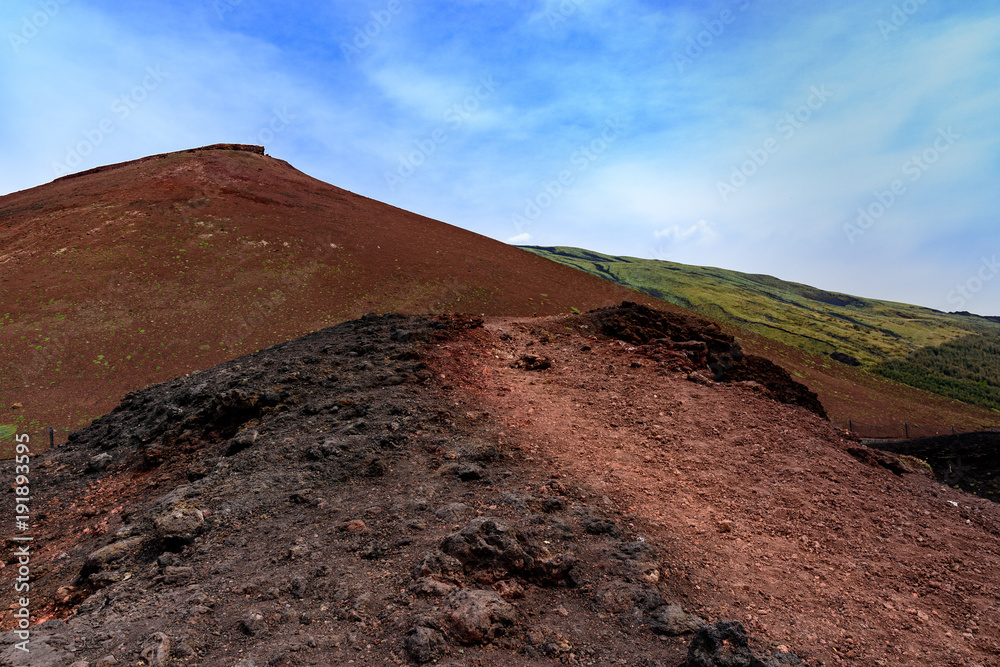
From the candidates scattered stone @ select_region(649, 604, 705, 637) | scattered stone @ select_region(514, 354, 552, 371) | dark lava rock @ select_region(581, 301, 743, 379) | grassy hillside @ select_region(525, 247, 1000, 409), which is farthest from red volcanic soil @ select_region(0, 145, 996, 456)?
grassy hillside @ select_region(525, 247, 1000, 409)

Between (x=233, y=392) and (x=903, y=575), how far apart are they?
33.7 ft

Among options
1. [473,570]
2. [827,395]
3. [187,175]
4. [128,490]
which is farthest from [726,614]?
[187,175]

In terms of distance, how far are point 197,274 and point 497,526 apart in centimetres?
2435

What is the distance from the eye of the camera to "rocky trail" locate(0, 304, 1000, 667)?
14.3ft

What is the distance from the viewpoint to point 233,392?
9.42 m

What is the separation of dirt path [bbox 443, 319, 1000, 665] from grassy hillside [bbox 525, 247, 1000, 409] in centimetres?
3302

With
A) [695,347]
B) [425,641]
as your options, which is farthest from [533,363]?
[425,641]

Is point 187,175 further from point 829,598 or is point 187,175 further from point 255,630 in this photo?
point 829,598

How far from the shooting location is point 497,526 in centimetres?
529

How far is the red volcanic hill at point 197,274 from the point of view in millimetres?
18750

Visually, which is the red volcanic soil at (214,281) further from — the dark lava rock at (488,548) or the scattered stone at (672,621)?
the scattered stone at (672,621)

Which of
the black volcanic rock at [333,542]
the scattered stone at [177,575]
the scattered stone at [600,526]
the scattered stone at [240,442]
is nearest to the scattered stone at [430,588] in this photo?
the black volcanic rock at [333,542]

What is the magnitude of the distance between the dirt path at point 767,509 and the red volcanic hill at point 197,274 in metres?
15.1

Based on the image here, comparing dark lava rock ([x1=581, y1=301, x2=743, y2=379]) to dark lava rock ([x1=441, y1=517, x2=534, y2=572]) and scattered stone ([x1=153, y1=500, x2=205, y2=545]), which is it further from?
scattered stone ([x1=153, y1=500, x2=205, y2=545])
